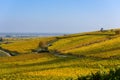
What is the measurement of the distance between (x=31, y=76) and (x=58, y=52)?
137ft

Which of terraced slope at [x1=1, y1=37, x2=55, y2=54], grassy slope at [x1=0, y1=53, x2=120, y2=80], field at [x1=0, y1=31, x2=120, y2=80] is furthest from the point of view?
terraced slope at [x1=1, y1=37, x2=55, y2=54]

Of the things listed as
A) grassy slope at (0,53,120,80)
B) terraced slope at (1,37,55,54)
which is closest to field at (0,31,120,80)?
grassy slope at (0,53,120,80)

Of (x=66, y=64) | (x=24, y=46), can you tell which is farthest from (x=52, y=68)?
(x=24, y=46)

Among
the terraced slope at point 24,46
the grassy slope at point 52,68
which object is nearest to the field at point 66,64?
the grassy slope at point 52,68

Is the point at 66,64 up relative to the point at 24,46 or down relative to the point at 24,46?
up

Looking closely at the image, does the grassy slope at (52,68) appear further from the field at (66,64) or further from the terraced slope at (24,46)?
the terraced slope at (24,46)

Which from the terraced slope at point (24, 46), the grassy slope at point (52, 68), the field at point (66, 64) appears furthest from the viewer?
the terraced slope at point (24, 46)

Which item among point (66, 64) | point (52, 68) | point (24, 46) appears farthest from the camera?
point (24, 46)

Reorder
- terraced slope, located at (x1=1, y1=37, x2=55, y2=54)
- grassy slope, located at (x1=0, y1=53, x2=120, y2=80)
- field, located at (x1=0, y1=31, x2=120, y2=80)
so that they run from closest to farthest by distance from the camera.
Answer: grassy slope, located at (x1=0, y1=53, x2=120, y2=80), field, located at (x1=0, y1=31, x2=120, y2=80), terraced slope, located at (x1=1, y1=37, x2=55, y2=54)

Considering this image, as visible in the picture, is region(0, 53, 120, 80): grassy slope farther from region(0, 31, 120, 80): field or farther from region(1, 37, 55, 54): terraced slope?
region(1, 37, 55, 54): terraced slope

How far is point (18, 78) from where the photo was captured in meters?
52.3

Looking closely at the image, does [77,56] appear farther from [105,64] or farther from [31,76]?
[31,76]

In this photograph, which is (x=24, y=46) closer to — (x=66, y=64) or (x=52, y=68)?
(x=66, y=64)

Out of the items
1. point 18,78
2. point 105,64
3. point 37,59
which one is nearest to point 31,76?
point 18,78
